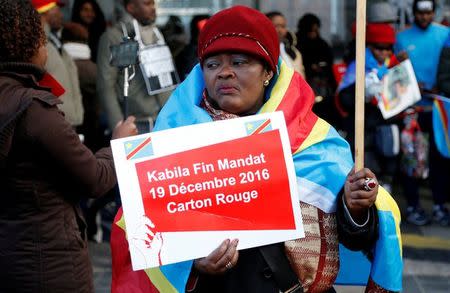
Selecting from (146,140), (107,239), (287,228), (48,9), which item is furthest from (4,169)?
(107,239)

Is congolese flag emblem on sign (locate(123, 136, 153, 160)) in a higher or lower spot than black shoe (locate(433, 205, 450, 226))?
higher

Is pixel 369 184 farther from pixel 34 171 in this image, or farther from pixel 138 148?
pixel 34 171

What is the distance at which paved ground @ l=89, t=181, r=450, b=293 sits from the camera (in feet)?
19.6

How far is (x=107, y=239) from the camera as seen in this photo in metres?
7.27


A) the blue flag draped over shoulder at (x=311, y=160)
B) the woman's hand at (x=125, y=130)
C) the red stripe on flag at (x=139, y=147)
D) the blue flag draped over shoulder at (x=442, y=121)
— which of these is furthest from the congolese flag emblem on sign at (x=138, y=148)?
the blue flag draped over shoulder at (x=442, y=121)

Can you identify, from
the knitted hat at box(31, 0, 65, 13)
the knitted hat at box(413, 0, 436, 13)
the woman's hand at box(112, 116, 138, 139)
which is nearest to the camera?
the woman's hand at box(112, 116, 138, 139)

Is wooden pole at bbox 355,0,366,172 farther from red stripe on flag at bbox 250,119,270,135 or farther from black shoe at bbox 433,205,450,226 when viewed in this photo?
black shoe at bbox 433,205,450,226

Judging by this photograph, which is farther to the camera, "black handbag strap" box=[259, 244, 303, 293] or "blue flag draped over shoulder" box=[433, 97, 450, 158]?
"blue flag draped over shoulder" box=[433, 97, 450, 158]

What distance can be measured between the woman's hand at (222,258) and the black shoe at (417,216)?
5.51m

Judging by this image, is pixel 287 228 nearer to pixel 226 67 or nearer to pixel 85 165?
pixel 226 67

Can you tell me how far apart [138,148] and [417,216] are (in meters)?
5.68

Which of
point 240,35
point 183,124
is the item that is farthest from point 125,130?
point 240,35

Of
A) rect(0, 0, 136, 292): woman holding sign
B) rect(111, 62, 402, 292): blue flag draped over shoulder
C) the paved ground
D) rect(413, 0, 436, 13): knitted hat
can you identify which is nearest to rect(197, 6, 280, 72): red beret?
rect(111, 62, 402, 292): blue flag draped over shoulder

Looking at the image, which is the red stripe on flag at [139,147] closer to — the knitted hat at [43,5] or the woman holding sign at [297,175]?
the woman holding sign at [297,175]
